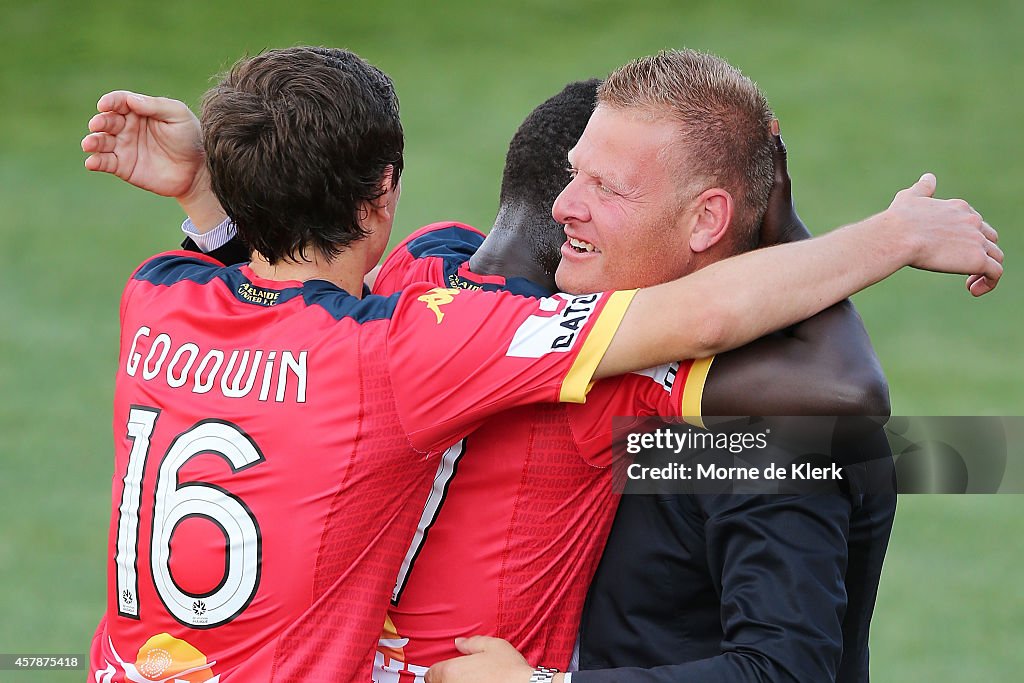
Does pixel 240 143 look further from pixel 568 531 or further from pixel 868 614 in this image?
pixel 868 614

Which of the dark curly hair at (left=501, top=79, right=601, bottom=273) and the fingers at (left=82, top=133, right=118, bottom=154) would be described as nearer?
the dark curly hair at (left=501, top=79, right=601, bottom=273)

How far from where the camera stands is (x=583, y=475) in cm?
247

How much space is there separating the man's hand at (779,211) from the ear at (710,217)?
105 millimetres

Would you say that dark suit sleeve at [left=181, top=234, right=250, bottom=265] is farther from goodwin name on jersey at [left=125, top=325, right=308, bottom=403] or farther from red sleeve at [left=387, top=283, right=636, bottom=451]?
red sleeve at [left=387, top=283, right=636, bottom=451]

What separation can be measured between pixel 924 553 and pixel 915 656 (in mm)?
867

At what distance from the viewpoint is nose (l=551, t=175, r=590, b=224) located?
8.43ft

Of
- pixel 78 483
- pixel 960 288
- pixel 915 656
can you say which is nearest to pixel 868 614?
pixel 915 656

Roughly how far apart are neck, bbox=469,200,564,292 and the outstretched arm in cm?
51

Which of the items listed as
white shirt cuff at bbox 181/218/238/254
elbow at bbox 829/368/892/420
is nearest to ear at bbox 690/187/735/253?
elbow at bbox 829/368/892/420

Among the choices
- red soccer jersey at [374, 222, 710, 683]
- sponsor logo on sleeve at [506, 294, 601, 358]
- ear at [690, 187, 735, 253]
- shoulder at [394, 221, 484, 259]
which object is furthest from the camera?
shoulder at [394, 221, 484, 259]

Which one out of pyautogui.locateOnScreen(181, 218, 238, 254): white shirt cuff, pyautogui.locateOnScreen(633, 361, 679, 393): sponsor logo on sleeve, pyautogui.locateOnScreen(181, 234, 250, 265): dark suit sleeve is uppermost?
pyautogui.locateOnScreen(181, 218, 238, 254): white shirt cuff

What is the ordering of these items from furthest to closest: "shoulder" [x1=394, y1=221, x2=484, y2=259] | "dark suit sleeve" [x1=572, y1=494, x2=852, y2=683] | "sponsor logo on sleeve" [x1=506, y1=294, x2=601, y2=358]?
"shoulder" [x1=394, y1=221, x2=484, y2=259] < "sponsor logo on sleeve" [x1=506, y1=294, x2=601, y2=358] < "dark suit sleeve" [x1=572, y1=494, x2=852, y2=683]

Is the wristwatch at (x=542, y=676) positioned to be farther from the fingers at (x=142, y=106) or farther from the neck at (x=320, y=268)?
the fingers at (x=142, y=106)

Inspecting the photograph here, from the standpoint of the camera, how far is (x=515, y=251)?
2.71m
